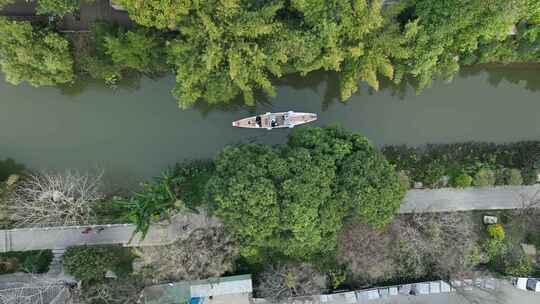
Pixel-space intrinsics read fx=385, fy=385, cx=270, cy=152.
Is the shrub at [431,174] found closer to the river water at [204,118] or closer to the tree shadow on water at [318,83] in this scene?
the river water at [204,118]

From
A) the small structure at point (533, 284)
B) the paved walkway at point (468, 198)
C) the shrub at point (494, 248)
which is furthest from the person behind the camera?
the paved walkway at point (468, 198)

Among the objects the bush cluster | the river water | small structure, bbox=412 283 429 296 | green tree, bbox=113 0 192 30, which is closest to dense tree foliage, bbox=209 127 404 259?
the bush cluster

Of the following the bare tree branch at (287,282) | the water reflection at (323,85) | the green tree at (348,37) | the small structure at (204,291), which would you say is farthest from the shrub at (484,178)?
the small structure at (204,291)

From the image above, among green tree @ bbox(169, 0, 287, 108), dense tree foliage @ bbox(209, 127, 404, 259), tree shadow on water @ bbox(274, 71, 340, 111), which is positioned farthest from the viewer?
tree shadow on water @ bbox(274, 71, 340, 111)

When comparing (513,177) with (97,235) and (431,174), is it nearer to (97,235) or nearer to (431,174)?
(431,174)

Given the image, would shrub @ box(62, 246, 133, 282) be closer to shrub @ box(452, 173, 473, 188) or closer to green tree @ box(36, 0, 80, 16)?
green tree @ box(36, 0, 80, 16)
